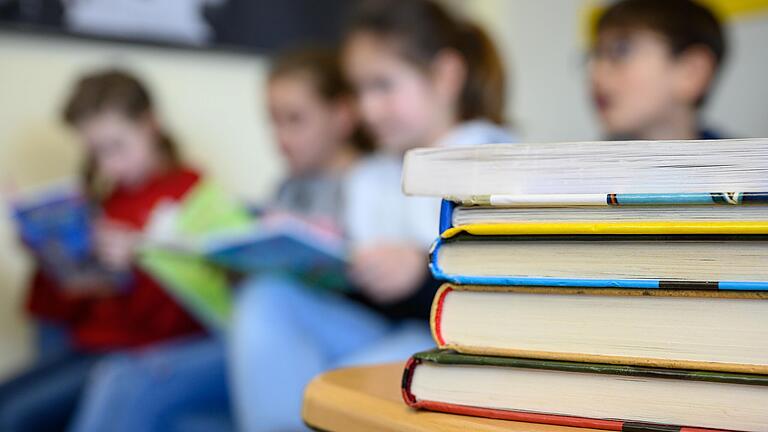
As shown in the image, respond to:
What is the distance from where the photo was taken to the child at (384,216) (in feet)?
3.75

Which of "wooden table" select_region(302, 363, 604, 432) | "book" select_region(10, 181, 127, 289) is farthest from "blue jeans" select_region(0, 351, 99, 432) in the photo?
"wooden table" select_region(302, 363, 604, 432)

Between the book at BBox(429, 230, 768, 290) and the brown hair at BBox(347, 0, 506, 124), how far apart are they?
1.01 metres

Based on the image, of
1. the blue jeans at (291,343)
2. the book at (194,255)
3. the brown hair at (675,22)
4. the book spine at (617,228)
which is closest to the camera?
the book spine at (617,228)

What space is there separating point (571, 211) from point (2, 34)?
60.7 inches

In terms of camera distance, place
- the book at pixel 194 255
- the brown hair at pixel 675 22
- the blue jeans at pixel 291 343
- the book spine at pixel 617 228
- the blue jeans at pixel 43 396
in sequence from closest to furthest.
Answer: the book spine at pixel 617 228, the blue jeans at pixel 291 343, the brown hair at pixel 675 22, the book at pixel 194 255, the blue jeans at pixel 43 396

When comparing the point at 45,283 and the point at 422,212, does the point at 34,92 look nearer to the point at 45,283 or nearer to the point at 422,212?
the point at 45,283

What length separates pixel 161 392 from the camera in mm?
1298

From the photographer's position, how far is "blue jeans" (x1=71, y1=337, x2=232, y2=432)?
1.27 meters

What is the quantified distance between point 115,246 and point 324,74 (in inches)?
19.9

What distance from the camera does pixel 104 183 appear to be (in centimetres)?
179

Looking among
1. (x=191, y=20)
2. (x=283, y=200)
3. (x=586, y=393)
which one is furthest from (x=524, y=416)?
(x=191, y=20)

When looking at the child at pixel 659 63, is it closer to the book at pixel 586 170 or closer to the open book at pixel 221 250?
the open book at pixel 221 250

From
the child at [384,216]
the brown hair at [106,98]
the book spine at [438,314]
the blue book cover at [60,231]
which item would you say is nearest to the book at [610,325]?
the book spine at [438,314]

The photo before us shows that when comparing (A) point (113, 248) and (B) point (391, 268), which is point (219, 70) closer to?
(A) point (113, 248)
